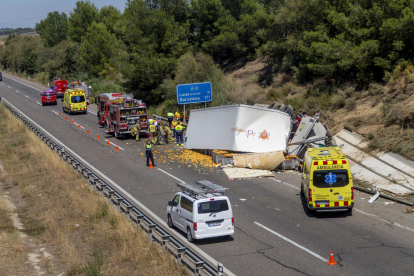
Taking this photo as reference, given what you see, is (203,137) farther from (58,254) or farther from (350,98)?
(58,254)

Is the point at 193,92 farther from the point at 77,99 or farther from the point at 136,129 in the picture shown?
the point at 77,99

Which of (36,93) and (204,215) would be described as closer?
(204,215)

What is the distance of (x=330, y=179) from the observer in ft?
54.9

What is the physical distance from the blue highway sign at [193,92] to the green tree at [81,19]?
57883 mm

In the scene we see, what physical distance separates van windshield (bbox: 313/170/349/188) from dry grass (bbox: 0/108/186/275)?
21.3ft

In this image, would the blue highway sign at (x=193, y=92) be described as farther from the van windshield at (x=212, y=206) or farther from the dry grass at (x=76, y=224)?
the van windshield at (x=212, y=206)

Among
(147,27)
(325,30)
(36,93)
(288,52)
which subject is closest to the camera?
(325,30)

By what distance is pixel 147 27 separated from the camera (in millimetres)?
50312

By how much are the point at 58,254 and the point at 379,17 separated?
84.8 feet

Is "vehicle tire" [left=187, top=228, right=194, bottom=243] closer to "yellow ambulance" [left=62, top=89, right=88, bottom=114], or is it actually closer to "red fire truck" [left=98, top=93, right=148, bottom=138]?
"red fire truck" [left=98, top=93, right=148, bottom=138]

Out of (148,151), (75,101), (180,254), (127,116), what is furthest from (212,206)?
(75,101)

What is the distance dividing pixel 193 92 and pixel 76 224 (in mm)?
20042

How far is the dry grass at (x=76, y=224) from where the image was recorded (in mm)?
12780

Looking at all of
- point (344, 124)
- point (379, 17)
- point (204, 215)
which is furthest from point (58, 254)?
point (379, 17)
